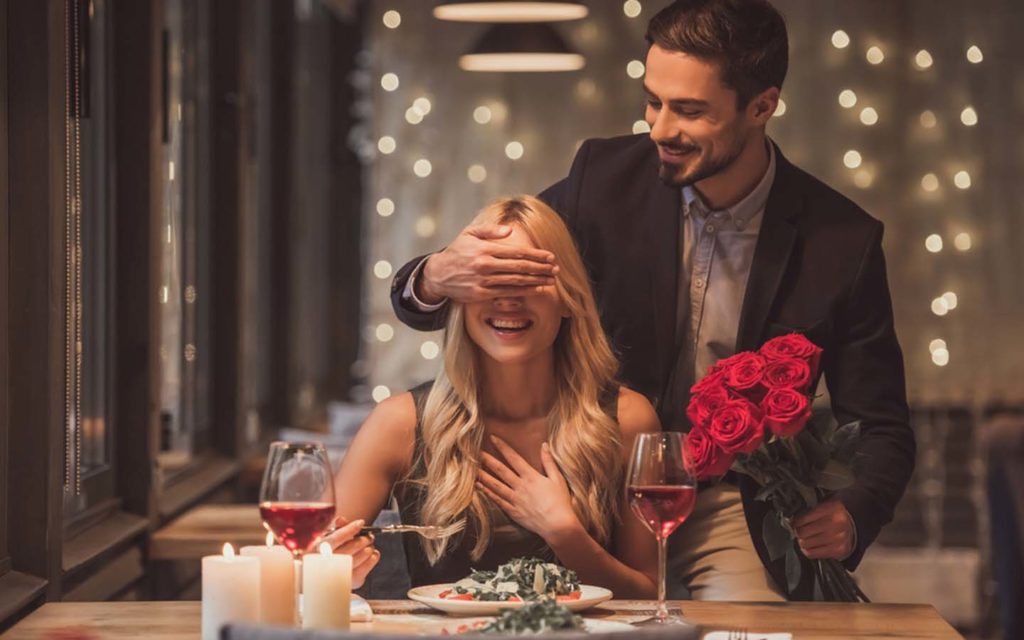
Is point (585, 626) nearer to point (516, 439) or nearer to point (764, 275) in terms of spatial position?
point (516, 439)

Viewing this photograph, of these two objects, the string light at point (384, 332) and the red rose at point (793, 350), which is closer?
the red rose at point (793, 350)

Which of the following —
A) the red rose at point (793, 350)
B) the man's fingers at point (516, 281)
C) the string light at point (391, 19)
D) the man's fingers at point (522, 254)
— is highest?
the string light at point (391, 19)

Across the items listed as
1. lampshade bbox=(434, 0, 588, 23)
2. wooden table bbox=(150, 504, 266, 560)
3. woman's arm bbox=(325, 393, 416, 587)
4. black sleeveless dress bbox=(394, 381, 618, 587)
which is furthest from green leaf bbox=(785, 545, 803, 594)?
lampshade bbox=(434, 0, 588, 23)

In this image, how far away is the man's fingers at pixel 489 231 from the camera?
8.83ft

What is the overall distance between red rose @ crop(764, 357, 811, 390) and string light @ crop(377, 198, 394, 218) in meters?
4.53

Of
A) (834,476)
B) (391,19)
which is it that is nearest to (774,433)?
(834,476)

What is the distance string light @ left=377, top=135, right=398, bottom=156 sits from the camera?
670 cm

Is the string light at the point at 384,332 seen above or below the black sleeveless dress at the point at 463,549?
above

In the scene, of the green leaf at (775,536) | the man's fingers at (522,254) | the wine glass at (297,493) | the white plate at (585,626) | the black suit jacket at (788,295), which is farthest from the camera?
the black suit jacket at (788,295)

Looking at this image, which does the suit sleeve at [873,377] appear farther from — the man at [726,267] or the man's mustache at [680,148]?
the man's mustache at [680,148]

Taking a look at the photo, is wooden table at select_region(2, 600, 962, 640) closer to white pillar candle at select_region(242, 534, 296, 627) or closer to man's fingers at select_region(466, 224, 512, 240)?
white pillar candle at select_region(242, 534, 296, 627)

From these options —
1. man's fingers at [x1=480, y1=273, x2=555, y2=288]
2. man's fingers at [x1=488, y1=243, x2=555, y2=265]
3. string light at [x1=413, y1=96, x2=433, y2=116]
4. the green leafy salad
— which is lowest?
the green leafy salad

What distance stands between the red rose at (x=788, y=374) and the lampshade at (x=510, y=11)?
2.57m

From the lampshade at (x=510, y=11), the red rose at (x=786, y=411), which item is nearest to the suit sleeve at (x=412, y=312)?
the red rose at (x=786, y=411)
